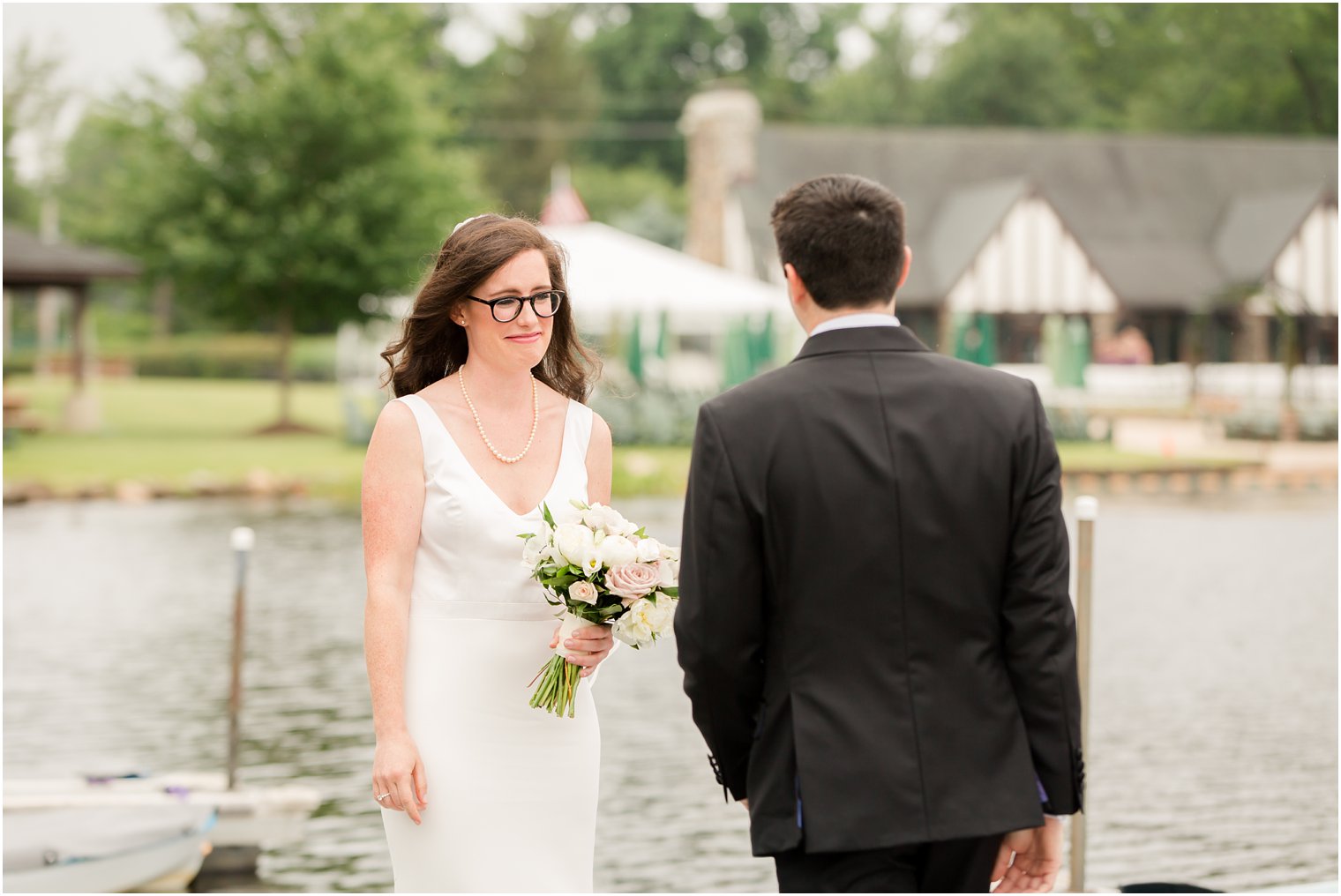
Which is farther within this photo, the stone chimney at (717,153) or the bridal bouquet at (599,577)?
the stone chimney at (717,153)

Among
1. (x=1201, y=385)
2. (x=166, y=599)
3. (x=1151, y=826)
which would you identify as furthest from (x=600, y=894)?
(x=1201, y=385)

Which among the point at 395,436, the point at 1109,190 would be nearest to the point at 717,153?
the point at 1109,190

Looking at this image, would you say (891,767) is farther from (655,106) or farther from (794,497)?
(655,106)

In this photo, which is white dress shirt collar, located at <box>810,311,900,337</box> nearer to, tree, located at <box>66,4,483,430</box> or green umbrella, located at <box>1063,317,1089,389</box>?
tree, located at <box>66,4,483,430</box>

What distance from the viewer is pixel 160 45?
39.8 metres

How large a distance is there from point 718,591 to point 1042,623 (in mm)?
599

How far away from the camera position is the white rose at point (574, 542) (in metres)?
3.44

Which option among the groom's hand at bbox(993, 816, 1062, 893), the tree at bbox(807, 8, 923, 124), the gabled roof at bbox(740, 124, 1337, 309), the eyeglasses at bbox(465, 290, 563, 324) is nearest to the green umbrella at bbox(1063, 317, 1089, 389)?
the gabled roof at bbox(740, 124, 1337, 309)

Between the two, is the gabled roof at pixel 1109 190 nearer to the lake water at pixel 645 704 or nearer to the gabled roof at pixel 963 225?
the gabled roof at pixel 963 225

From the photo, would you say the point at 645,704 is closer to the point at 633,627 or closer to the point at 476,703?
the point at 476,703

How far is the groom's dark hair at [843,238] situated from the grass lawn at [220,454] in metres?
15.2

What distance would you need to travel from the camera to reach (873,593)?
2.86 m

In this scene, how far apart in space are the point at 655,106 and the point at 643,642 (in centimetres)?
7302

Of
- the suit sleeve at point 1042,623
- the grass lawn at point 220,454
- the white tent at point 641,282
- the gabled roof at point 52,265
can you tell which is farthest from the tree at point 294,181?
the suit sleeve at point 1042,623
